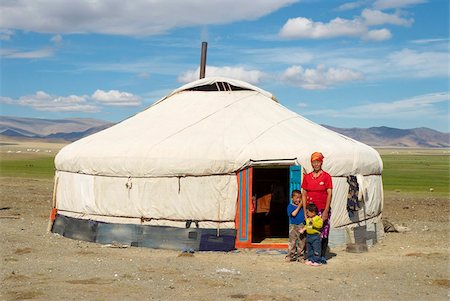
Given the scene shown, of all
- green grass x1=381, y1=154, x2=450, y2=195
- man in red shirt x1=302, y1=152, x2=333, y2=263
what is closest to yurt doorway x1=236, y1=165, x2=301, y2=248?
man in red shirt x1=302, y1=152, x2=333, y2=263

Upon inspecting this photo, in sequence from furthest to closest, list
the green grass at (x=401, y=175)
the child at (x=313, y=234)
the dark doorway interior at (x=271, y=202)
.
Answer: the green grass at (x=401, y=175), the dark doorway interior at (x=271, y=202), the child at (x=313, y=234)

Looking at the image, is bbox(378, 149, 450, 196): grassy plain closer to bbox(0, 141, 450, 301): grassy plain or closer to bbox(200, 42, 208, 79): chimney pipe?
bbox(200, 42, 208, 79): chimney pipe

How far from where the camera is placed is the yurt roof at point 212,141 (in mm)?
10000

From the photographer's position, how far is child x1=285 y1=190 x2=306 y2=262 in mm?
9000

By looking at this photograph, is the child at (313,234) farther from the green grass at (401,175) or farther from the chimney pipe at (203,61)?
the green grass at (401,175)

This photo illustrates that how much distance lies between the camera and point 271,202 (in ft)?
43.6

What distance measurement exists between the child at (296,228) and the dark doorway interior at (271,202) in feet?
9.39

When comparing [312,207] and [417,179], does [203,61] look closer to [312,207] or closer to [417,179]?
[312,207]

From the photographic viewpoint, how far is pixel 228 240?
9.98m

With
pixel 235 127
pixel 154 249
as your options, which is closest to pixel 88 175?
pixel 154 249

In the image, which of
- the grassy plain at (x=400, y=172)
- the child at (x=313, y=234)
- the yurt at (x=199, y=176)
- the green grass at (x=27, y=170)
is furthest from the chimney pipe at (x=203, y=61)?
the green grass at (x=27, y=170)

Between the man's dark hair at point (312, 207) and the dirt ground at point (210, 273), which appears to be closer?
the dirt ground at point (210, 273)

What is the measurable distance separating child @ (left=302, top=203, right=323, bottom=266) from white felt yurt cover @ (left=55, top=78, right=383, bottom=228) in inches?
57.0

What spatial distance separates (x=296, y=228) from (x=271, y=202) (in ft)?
13.9
